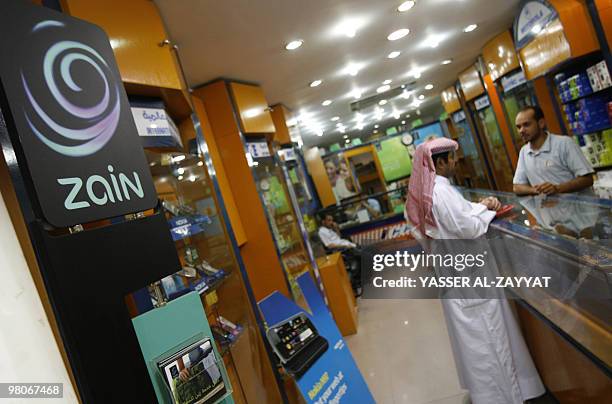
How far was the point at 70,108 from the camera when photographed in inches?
39.8

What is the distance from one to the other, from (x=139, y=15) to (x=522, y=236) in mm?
2450

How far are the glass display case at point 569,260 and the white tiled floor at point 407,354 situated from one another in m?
1.23

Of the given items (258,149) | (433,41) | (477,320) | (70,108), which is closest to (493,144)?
(433,41)

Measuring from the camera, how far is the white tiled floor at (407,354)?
3.31 m

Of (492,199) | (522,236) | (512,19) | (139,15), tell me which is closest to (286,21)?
(139,15)

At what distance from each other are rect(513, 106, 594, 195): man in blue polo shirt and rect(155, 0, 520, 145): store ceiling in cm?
170

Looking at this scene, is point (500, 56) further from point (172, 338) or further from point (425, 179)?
point (172, 338)

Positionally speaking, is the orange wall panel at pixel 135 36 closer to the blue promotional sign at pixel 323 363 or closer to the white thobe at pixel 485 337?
the blue promotional sign at pixel 323 363

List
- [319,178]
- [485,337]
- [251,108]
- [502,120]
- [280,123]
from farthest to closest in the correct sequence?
[319,178] < [502,120] < [280,123] < [251,108] < [485,337]

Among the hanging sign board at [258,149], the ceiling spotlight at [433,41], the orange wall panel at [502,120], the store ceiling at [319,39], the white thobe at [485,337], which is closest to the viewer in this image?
the white thobe at [485,337]

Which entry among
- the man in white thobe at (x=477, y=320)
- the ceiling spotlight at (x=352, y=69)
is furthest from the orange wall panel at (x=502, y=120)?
the man in white thobe at (x=477, y=320)

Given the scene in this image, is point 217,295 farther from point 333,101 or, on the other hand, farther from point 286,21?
point 333,101

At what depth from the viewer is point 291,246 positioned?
17.3 feet

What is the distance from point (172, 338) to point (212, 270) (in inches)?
59.7
